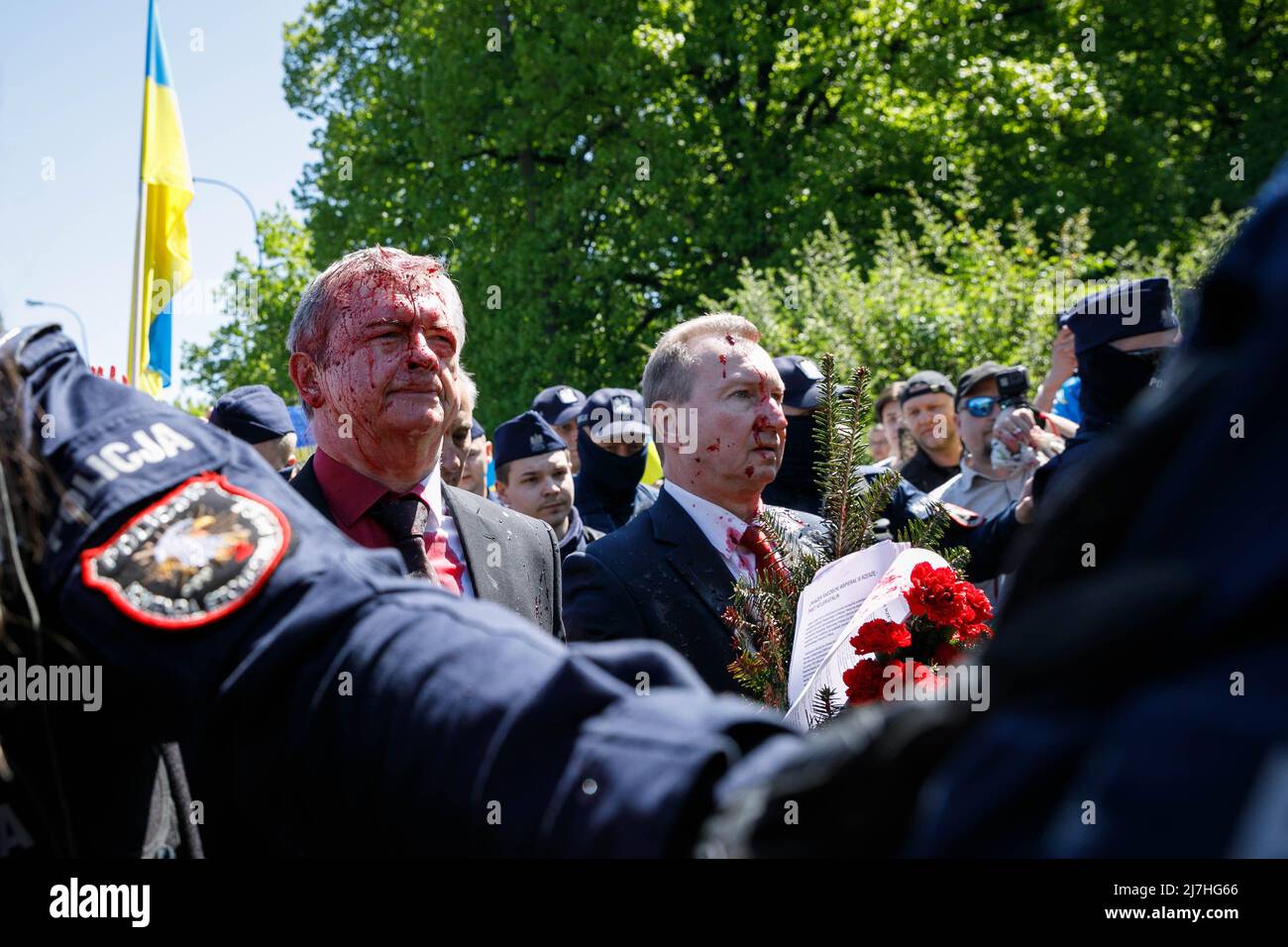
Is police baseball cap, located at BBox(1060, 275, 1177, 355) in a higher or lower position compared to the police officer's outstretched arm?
higher

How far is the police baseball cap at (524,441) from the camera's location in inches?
289

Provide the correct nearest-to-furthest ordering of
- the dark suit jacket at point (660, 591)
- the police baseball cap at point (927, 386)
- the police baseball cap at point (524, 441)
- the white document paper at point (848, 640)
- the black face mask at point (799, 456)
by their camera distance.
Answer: the white document paper at point (848, 640) → the dark suit jacket at point (660, 591) → the black face mask at point (799, 456) → the police baseball cap at point (524, 441) → the police baseball cap at point (927, 386)

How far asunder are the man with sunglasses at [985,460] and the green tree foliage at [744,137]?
13846 mm

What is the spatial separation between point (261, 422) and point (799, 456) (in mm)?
2865

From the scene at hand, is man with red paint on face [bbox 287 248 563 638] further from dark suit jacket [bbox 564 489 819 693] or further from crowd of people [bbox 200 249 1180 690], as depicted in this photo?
dark suit jacket [bbox 564 489 819 693]

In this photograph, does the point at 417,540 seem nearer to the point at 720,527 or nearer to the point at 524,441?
the point at 720,527

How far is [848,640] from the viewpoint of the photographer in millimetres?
3029

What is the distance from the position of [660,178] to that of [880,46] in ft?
14.2

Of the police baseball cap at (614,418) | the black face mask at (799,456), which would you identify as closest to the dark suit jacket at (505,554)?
the black face mask at (799,456)

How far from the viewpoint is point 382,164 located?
79.9 feet

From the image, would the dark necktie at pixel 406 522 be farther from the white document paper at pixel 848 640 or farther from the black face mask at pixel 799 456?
the black face mask at pixel 799 456

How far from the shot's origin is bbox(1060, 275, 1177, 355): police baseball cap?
5.16 m

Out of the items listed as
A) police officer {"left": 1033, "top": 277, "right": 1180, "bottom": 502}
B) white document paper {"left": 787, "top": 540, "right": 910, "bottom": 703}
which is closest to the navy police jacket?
police officer {"left": 1033, "top": 277, "right": 1180, "bottom": 502}

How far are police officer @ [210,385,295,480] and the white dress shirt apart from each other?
10.1ft
